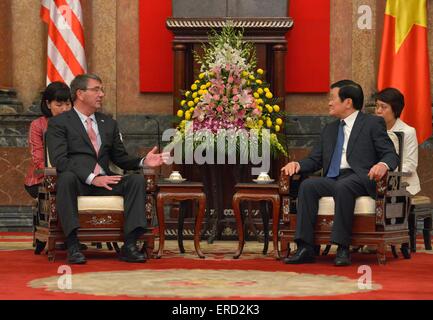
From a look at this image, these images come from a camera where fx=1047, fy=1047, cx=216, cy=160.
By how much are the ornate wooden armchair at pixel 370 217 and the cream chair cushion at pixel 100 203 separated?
3.92 feet

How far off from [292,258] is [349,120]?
1.17m

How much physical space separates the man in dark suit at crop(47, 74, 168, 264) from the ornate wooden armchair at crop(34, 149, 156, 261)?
74mm

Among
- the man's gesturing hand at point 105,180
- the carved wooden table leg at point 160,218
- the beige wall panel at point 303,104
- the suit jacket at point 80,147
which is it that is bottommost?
the carved wooden table leg at point 160,218

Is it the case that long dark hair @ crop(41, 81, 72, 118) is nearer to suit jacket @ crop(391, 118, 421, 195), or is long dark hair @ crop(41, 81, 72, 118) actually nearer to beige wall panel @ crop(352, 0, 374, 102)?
suit jacket @ crop(391, 118, 421, 195)

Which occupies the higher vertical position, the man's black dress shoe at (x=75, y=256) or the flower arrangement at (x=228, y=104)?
the flower arrangement at (x=228, y=104)

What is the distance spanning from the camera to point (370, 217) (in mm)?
7379

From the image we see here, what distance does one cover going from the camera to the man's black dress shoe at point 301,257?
7355 mm

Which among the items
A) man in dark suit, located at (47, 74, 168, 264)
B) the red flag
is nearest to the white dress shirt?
man in dark suit, located at (47, 74, 168, 264)

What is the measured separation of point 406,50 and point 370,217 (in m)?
3.16

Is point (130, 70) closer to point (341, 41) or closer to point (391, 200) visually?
point (341, 41)

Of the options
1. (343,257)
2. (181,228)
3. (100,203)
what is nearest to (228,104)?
(181,228)

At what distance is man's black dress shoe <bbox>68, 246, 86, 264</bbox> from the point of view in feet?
23.6

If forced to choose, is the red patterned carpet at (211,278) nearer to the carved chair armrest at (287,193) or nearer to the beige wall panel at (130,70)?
the carved chair armrest at (287,193)

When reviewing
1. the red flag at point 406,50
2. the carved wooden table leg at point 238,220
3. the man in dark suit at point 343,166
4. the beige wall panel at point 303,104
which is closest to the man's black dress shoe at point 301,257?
the man in dark suit at point 343,166
